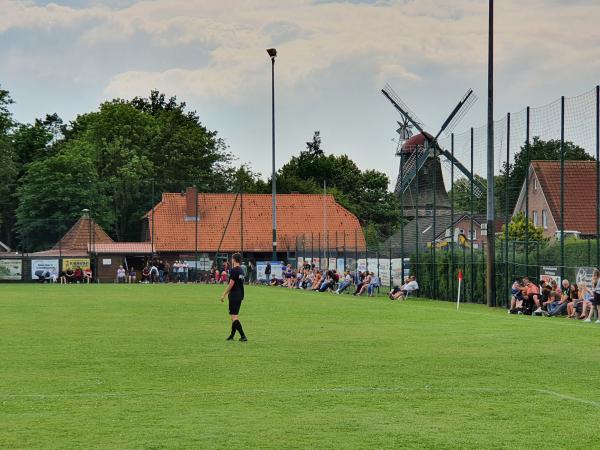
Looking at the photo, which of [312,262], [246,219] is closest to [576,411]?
[312,262]

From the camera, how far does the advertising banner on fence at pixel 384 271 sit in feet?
185

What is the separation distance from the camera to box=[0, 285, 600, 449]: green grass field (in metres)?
11.5

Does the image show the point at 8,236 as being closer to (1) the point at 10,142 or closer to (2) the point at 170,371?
(1) the point at 10,142

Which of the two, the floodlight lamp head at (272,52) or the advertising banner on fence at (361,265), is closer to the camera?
the advertising banner on fence at (361,265)

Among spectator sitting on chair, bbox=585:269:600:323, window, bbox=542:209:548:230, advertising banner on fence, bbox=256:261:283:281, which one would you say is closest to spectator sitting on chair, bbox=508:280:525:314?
spectator sitting on chair, bbox=585:269:600:323

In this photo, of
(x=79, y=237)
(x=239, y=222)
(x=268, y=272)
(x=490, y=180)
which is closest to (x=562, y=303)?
(x=490, y=180)

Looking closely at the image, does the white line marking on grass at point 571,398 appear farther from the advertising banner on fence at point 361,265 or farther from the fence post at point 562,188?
the advertising banner on fence at point 361,265

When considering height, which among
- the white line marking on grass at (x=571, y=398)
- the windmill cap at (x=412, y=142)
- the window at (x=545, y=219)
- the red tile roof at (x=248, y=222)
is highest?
the windmill cap at (x=412, y=142)

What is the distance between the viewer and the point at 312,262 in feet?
230

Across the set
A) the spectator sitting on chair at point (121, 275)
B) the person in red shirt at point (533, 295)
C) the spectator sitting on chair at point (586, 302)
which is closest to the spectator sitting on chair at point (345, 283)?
the person in red shirt at point (533, 295)

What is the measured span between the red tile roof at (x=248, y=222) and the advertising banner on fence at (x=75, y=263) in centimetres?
1323

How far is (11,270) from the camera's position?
79500mm

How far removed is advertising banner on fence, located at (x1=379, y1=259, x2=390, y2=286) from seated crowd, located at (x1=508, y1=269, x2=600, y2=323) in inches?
755

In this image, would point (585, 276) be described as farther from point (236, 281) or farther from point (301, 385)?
point (301, 385)
